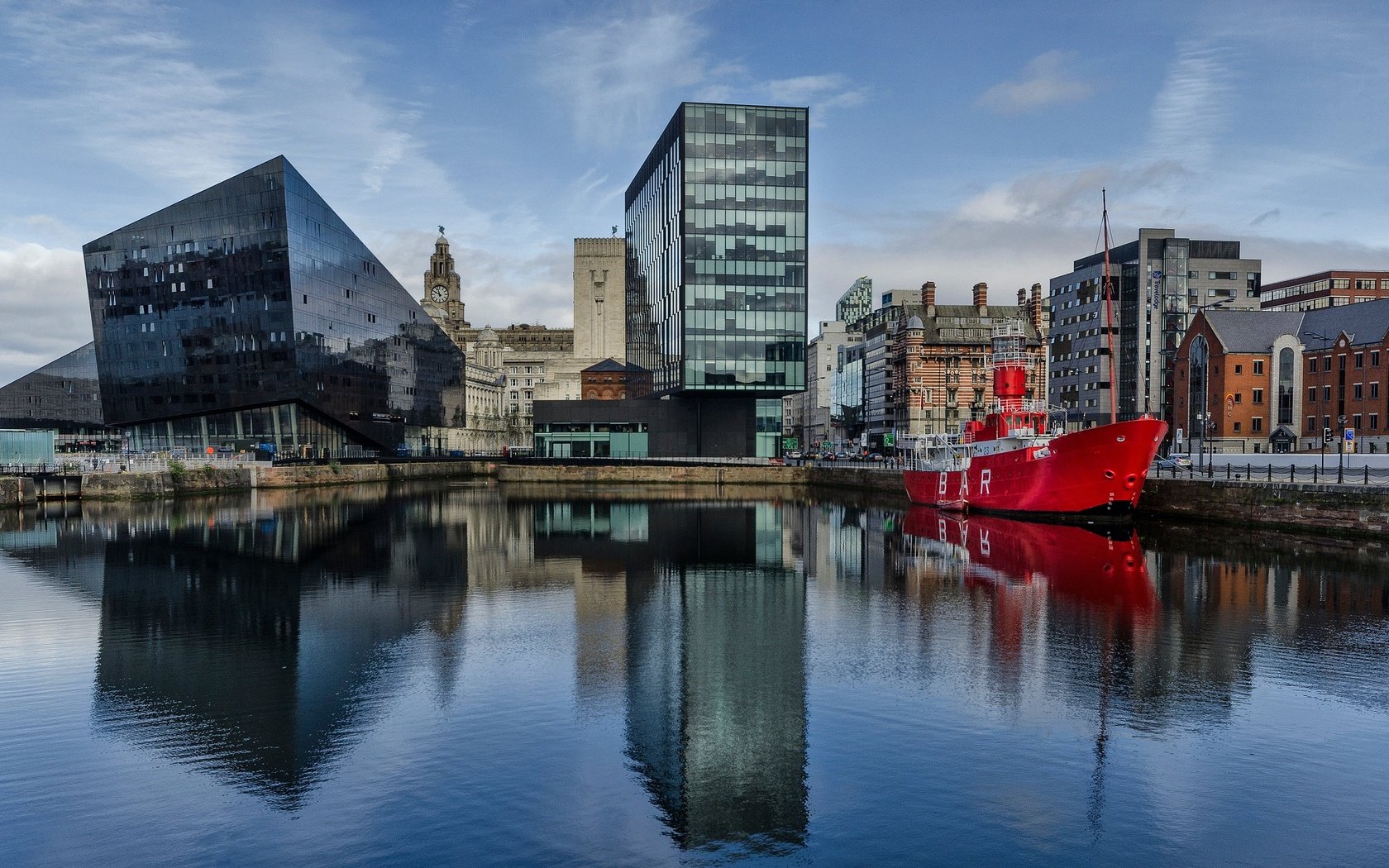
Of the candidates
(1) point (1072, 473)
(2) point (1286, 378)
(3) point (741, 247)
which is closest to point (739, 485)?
(3) point (741, 247)

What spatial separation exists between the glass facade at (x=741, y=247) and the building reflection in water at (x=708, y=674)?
161 feet

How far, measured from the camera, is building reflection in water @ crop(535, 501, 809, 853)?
1428cm

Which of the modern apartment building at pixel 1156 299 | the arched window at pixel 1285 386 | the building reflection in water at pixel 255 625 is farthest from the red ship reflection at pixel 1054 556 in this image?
the modern apartment building at pixel 1156 299

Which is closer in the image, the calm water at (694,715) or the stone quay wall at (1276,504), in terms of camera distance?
the calm water at (694,715)

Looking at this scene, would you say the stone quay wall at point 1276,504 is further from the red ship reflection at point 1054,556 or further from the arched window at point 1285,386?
the arched window at point 1285,386

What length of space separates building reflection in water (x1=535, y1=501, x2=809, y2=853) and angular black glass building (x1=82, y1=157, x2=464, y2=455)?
61.5 metres

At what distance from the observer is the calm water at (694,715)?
13.2m

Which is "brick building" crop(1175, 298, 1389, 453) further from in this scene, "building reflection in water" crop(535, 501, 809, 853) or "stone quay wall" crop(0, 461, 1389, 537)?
"building reflection in water" crop(535, 501, 809, 853)

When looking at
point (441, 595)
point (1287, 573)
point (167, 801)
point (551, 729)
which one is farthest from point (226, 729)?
point (1287, 573)

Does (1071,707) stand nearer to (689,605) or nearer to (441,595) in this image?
(689,605)

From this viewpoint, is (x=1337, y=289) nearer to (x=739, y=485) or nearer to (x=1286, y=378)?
(x=1286, y=378)

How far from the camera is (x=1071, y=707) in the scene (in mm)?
18719

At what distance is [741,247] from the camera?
94.0 m

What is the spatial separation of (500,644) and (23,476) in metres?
61.9
